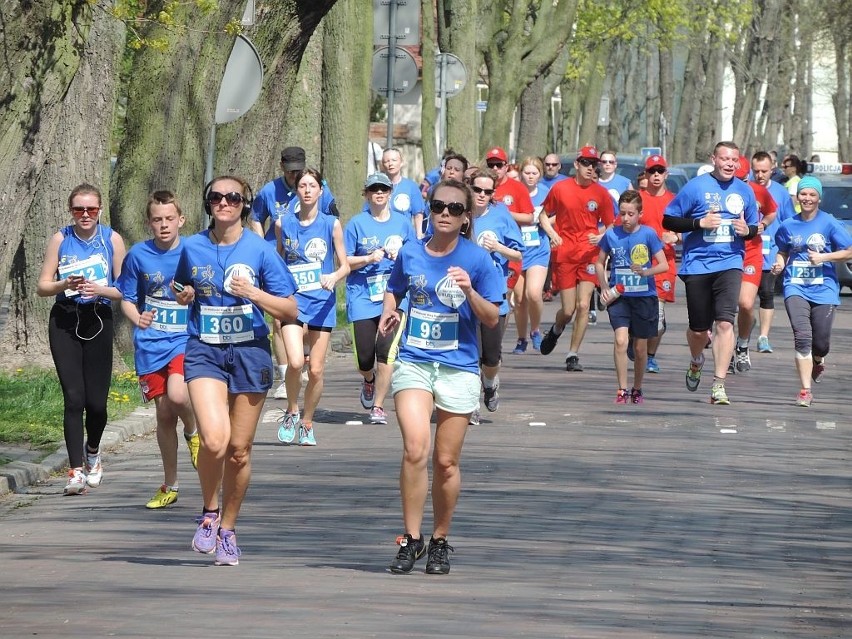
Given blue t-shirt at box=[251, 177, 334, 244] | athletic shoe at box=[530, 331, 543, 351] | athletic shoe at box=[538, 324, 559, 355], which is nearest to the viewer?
blue t-shirt at box=[251, 177, 334, 244]

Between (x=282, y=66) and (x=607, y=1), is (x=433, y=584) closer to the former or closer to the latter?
(x=282, y=66)

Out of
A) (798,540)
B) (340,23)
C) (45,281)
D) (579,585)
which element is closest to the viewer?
(579,585)

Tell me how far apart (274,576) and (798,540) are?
8.85 ft

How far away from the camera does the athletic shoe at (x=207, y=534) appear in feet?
29.0

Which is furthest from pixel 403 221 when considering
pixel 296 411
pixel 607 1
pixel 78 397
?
pixel 607 1

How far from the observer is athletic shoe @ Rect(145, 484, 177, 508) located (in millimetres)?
10695

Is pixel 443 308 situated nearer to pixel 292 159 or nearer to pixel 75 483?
pixel 75 483

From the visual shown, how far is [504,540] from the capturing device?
9484 millimetres

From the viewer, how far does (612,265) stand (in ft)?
52.5

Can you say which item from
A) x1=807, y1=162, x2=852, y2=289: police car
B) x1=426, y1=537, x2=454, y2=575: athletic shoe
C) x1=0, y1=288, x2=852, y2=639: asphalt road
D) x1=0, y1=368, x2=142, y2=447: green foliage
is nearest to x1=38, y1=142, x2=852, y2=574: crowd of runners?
x1=426, y1=537, x2=454, y2=575: athletic shoe

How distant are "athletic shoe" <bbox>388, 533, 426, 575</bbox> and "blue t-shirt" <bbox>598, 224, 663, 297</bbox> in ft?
24.6

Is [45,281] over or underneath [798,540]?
over

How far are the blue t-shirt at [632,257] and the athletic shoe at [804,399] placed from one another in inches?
55.6

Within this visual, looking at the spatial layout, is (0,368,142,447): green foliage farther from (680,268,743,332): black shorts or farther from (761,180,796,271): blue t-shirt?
(761,180,796,271): blue t-shirt
